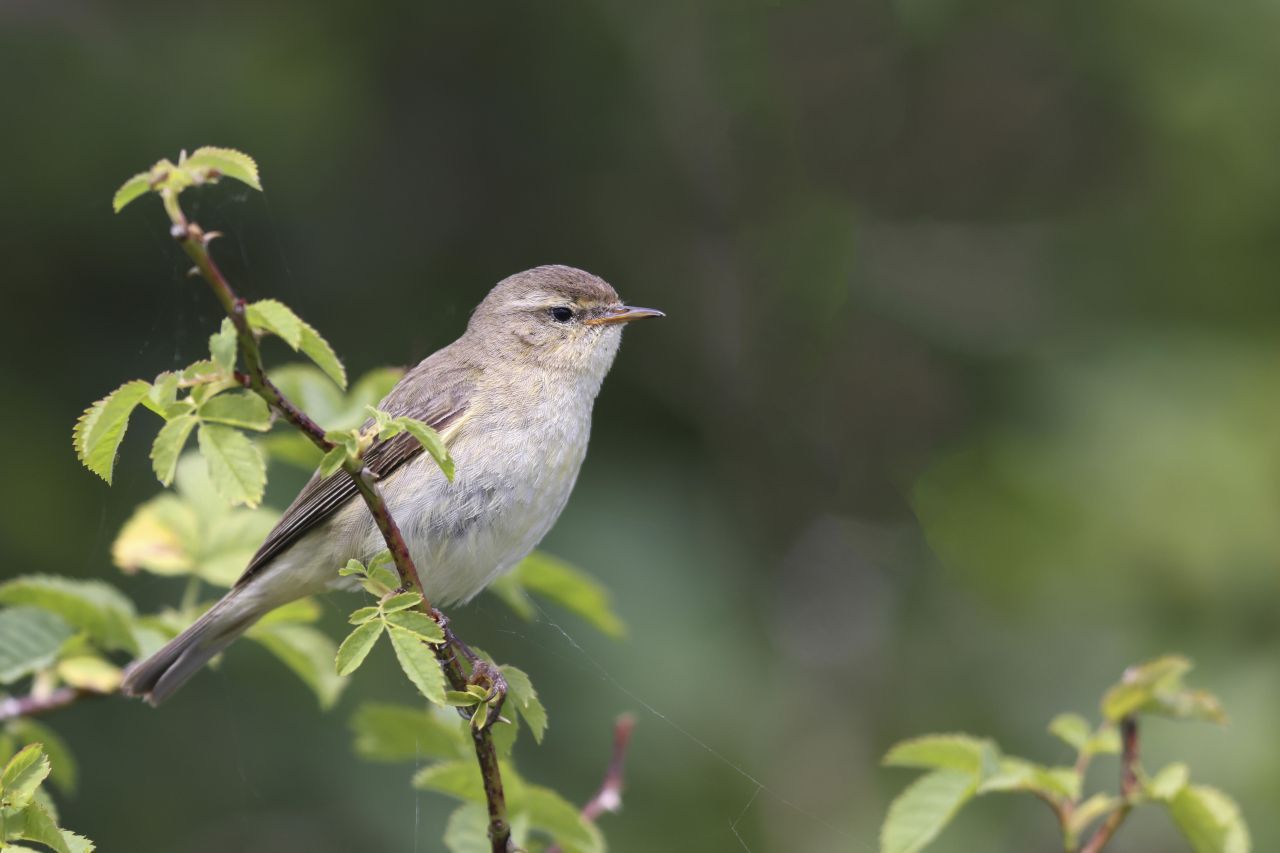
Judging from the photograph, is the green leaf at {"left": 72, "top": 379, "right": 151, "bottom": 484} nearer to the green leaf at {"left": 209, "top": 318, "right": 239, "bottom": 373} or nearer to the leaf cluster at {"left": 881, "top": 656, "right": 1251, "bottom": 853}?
the green leaf at {"left": 209, "top": 318, "right": 239, "bottom": 373}

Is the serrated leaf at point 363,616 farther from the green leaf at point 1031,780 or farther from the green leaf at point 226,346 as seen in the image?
the green leaf at point 1031,780

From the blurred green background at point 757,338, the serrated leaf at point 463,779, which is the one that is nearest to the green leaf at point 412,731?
the serrated leaf at point 463,779

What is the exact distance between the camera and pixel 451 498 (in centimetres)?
309

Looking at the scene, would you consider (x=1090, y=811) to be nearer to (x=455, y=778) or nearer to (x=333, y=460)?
(x=455, y=778)

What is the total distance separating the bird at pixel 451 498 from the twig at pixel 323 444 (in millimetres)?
799

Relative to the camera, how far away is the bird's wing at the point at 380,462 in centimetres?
A: 312

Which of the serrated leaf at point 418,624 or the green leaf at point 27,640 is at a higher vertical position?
the serrated leaf at point 418,624

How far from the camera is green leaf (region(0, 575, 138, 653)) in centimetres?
261

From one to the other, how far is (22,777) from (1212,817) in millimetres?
2004

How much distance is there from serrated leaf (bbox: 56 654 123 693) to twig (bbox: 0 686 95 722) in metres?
0.02

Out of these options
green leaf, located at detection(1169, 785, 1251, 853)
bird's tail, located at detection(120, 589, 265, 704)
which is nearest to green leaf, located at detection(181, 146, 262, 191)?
bird's tail, located at detection(120, 589, 265, 704)

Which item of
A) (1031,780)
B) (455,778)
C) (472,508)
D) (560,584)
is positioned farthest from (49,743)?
(1031,780)

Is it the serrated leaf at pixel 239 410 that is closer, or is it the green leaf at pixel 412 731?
the serrated leaf at pixel 239 410

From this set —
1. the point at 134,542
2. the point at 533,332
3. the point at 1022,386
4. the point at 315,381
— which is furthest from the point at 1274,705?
the point at 134,542
